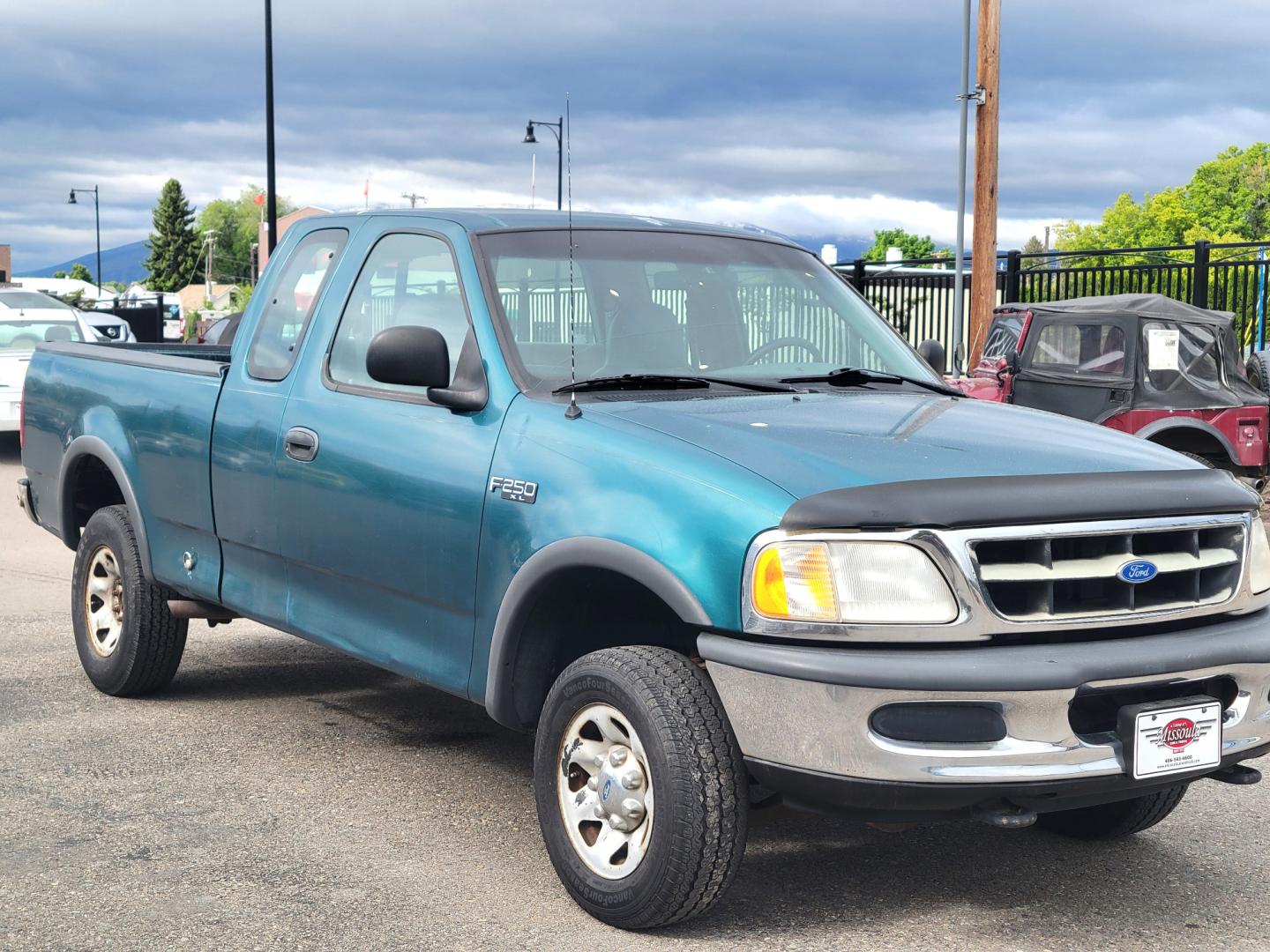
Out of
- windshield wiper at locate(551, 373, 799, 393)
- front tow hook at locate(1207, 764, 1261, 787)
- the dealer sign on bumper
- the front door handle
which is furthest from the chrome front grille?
the front door handle

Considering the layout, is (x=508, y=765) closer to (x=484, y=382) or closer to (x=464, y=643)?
(x=464, y=643)

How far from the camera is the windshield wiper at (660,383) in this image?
458 centimetres

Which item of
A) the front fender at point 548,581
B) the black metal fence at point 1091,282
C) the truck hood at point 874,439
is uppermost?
the black metal fence at point 1091,282

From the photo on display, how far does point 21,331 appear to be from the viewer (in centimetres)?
1902

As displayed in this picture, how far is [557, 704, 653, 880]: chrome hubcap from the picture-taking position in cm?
397

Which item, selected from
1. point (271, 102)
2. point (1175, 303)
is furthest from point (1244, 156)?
point (1175, 303)

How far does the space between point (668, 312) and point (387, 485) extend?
1047 mm

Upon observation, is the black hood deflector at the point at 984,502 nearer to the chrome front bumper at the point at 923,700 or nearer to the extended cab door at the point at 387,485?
the chrome front bumper at the point at 923,700

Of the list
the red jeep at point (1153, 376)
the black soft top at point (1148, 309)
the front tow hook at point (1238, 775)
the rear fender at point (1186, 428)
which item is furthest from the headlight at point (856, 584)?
the black soft top at point (1148, 309)

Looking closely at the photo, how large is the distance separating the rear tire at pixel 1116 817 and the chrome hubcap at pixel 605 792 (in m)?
1.42

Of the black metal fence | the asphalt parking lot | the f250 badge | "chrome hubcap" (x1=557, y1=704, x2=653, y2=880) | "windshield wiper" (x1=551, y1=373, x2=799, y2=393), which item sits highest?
the black metal fence

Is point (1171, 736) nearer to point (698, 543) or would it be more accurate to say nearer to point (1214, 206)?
point (698, 543)

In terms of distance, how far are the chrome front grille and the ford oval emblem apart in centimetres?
1

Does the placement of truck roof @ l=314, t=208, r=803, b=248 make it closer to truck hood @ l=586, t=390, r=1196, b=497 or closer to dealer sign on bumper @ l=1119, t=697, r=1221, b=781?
truck hood @ l=586, t=390, r=1196, b=497
